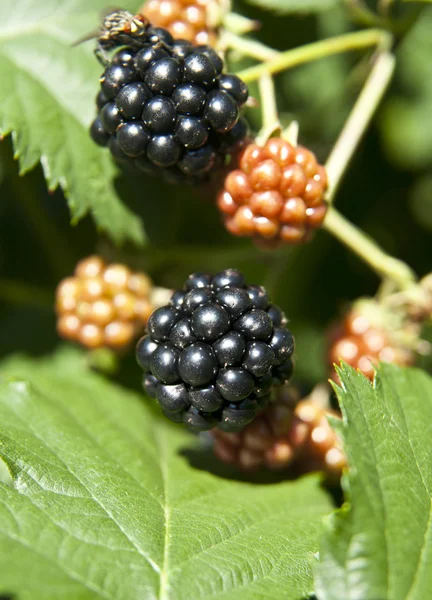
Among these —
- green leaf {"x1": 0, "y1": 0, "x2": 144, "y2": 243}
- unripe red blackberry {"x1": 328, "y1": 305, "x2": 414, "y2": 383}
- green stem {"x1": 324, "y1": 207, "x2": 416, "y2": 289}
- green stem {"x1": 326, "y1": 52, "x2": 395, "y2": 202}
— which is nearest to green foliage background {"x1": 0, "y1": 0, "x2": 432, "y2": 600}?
green leaf {"x1": 0, "y1": 0, "x2": 144, "y2": 243}

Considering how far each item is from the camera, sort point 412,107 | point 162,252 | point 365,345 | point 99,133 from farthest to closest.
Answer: point 412,107
point 162,252
point 365,345
point 99,133

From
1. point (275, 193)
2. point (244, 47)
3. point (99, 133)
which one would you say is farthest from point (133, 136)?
point (244, 47)

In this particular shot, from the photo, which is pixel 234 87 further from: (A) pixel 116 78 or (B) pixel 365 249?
(B) pixel 365 249

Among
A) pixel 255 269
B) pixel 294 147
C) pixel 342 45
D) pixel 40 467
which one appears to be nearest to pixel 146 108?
pixel 294 147

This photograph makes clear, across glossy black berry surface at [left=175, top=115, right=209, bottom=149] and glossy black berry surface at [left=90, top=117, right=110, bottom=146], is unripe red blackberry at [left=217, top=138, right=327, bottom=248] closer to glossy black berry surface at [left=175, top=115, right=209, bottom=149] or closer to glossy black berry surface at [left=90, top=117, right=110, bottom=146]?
glossy black berry surface at [left=175, top=115, right=209, bottom=149]

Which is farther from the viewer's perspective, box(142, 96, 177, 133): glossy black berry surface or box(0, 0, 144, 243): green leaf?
box(0, 0, 144, 243): green leaf

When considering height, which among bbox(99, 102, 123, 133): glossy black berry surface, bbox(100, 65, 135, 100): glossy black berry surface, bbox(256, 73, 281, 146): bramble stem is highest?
bbox(100, 65, 135, 100): glossy black berry surface

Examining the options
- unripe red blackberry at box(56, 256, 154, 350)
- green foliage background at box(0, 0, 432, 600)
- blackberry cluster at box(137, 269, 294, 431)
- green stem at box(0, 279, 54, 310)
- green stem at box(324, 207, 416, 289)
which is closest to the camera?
green foliage background at box(0, 0, 432, 600)

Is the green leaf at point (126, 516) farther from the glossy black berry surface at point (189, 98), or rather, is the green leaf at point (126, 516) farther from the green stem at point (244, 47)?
the green stem at point (244, 47)
